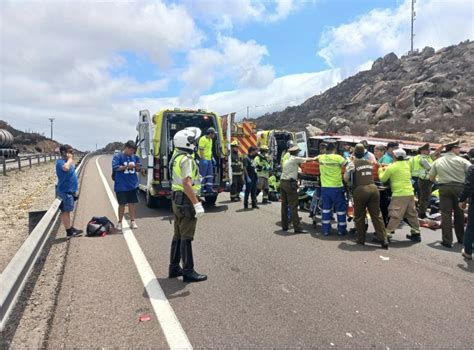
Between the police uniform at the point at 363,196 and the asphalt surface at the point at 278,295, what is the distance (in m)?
0.36

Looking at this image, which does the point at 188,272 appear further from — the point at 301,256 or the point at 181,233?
the point at 301,256

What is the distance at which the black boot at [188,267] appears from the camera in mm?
5004

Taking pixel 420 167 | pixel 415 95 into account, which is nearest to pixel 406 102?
pixel 415 95

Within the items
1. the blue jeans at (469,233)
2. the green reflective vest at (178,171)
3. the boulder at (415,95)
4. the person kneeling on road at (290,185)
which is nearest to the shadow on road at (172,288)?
the green reflective vest at (178,171)

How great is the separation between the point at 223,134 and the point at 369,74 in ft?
→ 204

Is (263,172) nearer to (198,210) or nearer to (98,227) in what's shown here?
(98,227)

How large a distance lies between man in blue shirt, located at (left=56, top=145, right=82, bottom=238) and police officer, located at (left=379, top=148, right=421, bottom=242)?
580 cm

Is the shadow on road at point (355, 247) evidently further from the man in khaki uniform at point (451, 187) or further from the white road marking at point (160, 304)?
the white road marking at point (160, 304)

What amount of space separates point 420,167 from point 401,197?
310 cm

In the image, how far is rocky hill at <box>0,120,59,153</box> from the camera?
60938mm

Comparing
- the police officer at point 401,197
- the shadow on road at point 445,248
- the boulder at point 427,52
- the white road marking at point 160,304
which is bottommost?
the white road marking at point 160,304

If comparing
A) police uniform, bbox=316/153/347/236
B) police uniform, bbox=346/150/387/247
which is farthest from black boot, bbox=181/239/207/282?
police uniform, bbox=316/153/347/236

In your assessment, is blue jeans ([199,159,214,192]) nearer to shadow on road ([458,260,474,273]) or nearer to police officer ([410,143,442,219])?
police officer ([410,143,442,219])

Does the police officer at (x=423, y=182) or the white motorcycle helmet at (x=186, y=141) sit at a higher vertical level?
the white motorcycle helmet at (x=186, y=141)
